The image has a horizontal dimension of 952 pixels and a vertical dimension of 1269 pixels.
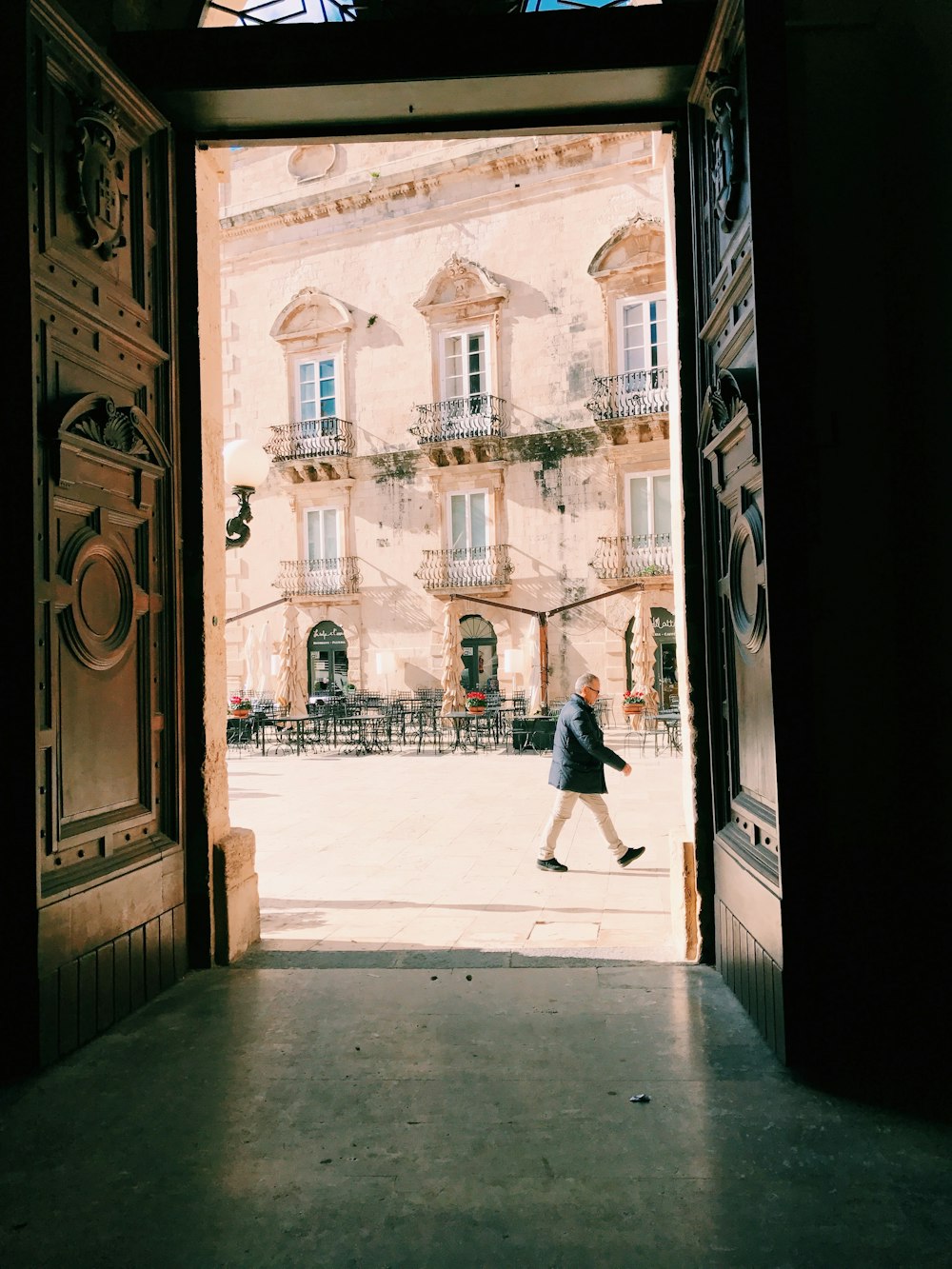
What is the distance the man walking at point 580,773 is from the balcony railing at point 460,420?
1438cm

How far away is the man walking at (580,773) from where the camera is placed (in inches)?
260

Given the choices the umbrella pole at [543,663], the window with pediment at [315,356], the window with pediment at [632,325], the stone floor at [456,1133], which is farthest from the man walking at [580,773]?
the window with pediment at [315,356]

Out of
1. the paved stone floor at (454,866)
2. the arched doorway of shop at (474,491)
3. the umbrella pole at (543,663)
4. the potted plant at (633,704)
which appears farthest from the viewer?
the arched doorway of shop at (474,491)

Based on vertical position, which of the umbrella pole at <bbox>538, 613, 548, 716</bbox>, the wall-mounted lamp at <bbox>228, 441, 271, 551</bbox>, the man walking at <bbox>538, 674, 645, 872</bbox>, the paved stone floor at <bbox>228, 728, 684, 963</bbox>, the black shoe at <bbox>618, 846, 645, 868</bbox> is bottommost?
the paved stone floor at <bbox>228, 728, 684, 963</bbox>

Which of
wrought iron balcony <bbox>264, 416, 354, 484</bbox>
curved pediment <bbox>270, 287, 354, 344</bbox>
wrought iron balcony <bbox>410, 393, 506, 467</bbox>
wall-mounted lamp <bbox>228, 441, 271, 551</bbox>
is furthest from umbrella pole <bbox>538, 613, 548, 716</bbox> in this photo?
wall-mounted lamp <bbox>228, 441, 271, 551</bbox>

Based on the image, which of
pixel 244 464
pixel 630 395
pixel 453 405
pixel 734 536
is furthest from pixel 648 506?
pixel 734 536

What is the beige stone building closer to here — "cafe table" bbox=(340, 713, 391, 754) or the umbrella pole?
the umbrella pole

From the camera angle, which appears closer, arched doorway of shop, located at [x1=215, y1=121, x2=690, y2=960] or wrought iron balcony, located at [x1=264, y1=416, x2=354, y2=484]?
arched doorway of shop, located at [x1=215, y1=121, x2=690, y2=960]

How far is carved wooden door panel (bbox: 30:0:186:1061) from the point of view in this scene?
297cm

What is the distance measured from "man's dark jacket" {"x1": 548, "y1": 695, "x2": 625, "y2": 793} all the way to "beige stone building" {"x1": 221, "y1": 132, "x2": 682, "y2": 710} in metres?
11.5

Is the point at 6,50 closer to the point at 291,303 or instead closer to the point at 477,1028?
the point at 477,1028

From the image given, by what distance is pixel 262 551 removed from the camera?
22.6m

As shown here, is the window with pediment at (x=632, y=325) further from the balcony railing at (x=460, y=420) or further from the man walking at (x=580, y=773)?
the man walking at (x=580, y=773)

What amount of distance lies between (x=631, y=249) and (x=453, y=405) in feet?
16.6
